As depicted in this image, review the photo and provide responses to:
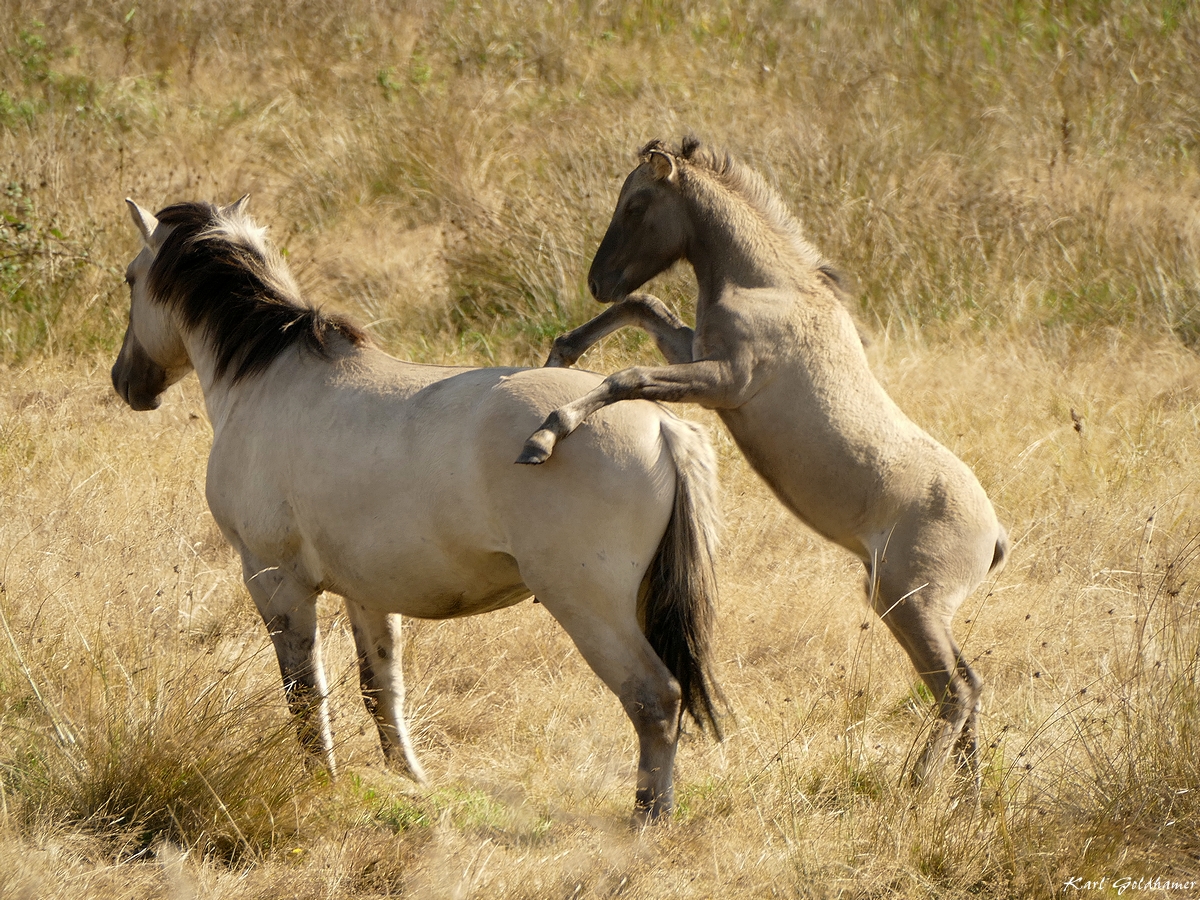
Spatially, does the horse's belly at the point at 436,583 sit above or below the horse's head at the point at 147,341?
below

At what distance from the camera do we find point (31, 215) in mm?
8125

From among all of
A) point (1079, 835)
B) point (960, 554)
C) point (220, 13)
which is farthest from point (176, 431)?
point (220, 13)

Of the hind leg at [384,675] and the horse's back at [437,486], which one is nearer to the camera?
the horse's back at [437,486]

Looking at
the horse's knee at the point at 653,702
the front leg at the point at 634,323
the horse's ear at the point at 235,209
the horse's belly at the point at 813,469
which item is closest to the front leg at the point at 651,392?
the horse's belly at the point at 813,469

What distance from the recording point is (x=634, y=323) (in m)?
4.39

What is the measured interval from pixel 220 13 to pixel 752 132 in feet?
22.4

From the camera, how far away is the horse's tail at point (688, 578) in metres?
3.30

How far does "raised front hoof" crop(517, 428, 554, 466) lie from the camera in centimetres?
305

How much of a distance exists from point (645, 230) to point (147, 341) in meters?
2.05

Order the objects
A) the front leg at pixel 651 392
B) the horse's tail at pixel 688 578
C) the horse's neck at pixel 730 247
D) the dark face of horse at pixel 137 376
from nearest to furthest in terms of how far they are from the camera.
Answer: the front leg at pixel 651 392 → the horse's tail at pixel 688 578 → the horse's neck at pixel 730 247 → the dark face of horse at pixel 137 376

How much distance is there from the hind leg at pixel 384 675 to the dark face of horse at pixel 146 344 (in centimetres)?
133

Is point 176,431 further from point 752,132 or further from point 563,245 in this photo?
point 752,132
